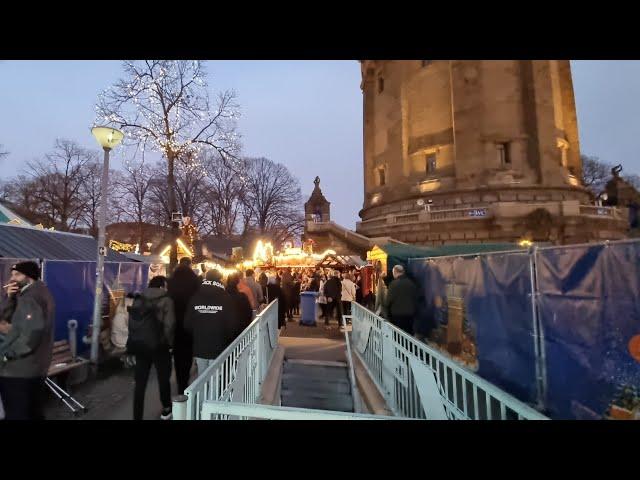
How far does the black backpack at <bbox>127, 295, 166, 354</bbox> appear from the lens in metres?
4.47

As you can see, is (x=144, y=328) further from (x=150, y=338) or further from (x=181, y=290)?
(x=181, y=290)

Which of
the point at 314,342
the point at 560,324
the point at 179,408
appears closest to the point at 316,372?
the point at 314,342

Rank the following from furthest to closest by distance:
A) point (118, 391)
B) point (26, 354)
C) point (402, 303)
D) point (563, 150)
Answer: point (563, 150) < point (402, 303) < point (118, 391) < point (26, 354)

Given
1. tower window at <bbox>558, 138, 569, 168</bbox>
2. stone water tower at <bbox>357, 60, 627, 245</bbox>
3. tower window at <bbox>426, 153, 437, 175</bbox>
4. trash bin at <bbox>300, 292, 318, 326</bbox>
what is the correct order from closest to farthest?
trash bin at <bbox>300, 292, 318, 326</bbox> < stone water tower at <bbox>357, 60, 627, 245</bbox> < tower window at <bbox>558, 138, 569, 168</bbox> < tower window at <bbox>426, 153, 437, 175</bbox>

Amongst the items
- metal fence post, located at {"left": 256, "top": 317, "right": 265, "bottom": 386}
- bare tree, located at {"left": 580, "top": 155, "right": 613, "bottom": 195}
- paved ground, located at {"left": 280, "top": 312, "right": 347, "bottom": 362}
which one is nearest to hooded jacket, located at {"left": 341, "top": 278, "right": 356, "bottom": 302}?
paved ground, located at {"left": 280, "top": 312, "right": 347, "bottom": 362}

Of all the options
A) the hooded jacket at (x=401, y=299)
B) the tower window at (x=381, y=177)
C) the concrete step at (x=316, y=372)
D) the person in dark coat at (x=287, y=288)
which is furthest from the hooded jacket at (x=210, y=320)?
the tower window at (x=381, y=177)

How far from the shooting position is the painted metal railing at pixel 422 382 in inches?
106

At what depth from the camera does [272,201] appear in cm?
5150

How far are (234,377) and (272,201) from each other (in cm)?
4834

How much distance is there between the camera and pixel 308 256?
73.4ft

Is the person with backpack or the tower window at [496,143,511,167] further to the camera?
the tower window at [496,143,511,167]

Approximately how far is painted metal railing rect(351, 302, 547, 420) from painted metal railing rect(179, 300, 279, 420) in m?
2.01

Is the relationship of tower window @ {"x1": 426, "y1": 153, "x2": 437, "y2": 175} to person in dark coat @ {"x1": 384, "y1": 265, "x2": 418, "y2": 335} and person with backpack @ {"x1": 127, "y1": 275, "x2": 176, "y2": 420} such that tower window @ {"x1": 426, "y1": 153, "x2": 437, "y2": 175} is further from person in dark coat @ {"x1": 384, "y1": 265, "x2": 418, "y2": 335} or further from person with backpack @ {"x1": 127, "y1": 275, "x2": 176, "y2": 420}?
person with backpack @ {"x1": 127, "y1": 275, "x2": 176, "y2": 420}
